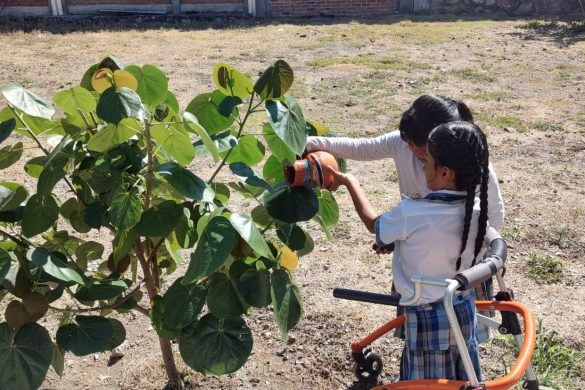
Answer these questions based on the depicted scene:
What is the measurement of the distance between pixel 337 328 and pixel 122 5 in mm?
12403

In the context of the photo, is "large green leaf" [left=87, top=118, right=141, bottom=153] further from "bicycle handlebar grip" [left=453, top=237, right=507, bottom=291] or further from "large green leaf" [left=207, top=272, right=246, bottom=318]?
"bicycle handlebar grip" [left=453, top=237, right=507, bottom=291]

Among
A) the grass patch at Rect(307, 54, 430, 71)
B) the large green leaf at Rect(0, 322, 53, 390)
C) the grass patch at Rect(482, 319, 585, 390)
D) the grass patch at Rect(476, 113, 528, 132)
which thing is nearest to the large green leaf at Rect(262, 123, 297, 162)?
the large green leaf at Rect(0, 322, 53, 390)

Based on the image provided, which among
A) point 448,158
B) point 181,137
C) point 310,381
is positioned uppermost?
point 181,137

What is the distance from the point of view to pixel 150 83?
67.7 inches

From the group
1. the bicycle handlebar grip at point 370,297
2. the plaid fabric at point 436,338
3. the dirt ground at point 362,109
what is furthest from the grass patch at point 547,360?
the bicycle handlebar grip at point 370,297

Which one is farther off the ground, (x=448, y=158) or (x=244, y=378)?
(x=448, y=158)

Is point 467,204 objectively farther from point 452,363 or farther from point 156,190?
point 156,190

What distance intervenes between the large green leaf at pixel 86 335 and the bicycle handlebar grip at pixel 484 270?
0.93m

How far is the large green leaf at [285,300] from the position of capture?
5.52 feet

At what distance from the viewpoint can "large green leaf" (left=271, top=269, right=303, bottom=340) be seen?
1.68m

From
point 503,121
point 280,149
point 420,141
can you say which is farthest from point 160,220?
point 503,121

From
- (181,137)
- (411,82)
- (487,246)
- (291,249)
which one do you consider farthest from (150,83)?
(411,82)

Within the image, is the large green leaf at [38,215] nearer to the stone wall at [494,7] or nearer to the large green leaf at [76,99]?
the large green leaf at [76,99]

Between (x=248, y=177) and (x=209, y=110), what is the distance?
0.99 feet
